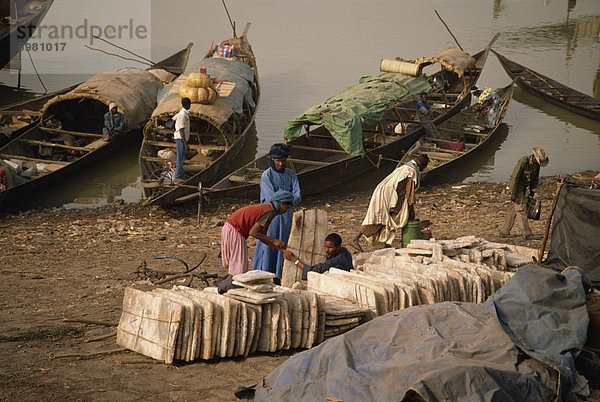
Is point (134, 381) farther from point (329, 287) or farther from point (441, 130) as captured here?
point (441, 130)

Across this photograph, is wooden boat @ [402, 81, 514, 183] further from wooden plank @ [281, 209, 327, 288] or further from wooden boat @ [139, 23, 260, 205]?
wooden plank @ [281, 209, 327, 288]

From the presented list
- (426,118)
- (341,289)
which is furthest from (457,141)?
(341,289)

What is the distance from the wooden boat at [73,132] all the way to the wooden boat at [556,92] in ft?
38.7

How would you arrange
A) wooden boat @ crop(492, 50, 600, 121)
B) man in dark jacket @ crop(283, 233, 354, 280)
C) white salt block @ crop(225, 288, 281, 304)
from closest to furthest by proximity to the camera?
white salt block @ crop(225, 288, 281, 304), man in dark jacket @ crop(283, 233, 354, 280), wooden boat @ crop(492, 50, 600, 121)

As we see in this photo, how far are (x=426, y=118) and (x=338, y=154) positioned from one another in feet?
8.10

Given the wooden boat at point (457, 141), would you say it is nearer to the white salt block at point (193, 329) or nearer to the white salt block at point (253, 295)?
the white salt block at point (253, 295)

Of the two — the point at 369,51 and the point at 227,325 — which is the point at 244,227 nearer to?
the point at 227,325

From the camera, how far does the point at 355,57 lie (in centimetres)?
2669

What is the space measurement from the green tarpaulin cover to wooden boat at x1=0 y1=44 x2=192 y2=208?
394cm

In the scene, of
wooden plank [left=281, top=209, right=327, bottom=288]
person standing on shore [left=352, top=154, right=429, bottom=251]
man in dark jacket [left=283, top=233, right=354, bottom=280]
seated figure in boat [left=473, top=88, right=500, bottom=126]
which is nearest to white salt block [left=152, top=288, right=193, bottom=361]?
man in dark jacket [left=283, top=233, right=354, bottom=280]

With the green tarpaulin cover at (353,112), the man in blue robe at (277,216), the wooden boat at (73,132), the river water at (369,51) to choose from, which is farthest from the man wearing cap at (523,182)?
the wooden boat at (73,132)

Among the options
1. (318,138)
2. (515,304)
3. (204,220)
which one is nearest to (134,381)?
(515,304)

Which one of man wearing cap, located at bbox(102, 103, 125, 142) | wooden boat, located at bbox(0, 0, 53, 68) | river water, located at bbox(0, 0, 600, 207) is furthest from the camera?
wooden boat, located at bbox(0, 0, 53, 68)

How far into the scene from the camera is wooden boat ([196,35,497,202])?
1258 cm
